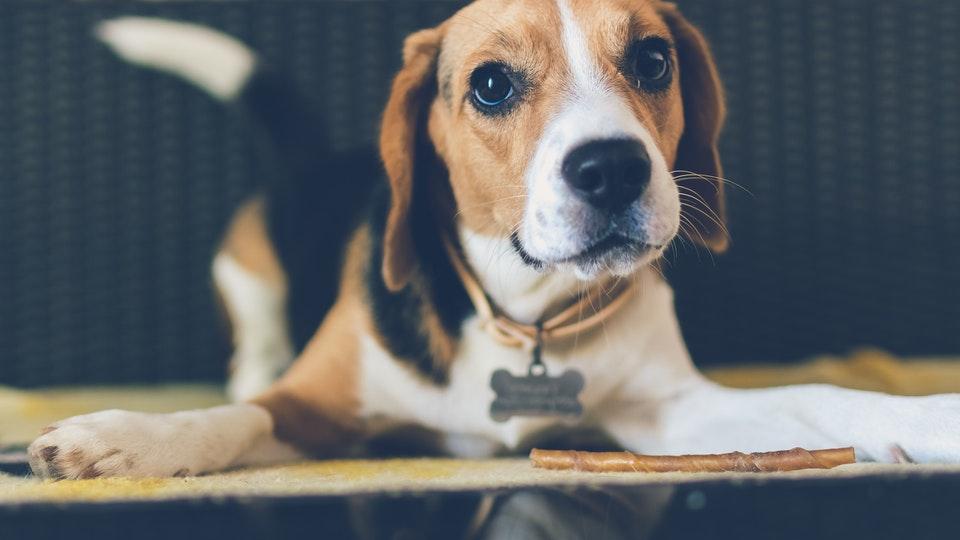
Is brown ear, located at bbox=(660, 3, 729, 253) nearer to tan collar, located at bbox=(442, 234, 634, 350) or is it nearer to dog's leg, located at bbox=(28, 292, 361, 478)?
tan collar, located at bbox=(442, 234, 634, 350)

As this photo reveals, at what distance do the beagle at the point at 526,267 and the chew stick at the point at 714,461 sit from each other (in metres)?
0.13

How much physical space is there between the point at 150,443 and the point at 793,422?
3.65 feet

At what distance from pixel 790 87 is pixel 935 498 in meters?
1.91

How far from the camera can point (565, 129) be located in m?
1.38

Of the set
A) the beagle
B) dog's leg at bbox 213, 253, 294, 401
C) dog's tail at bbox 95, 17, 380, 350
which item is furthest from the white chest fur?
dog's leg at bbox 213, 253, 294, 401

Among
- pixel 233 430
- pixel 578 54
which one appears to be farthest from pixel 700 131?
pixel 233 430

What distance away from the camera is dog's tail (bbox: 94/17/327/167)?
8.03 feet

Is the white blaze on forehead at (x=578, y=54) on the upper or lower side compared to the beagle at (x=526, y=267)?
upper

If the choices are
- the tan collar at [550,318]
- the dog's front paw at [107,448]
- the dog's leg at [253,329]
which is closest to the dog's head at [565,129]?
the tan collar at [550,318]

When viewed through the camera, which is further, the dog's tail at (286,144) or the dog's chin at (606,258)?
the dog's tail at (286,144)

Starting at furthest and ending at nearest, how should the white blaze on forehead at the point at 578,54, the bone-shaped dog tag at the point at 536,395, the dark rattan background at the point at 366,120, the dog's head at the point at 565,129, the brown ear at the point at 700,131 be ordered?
the dark rattan background at the point at 366,120, the brown ear at the point at 700,131, the bone-shaped dog tag at the point at 536,395, the white blaze on forehead at the point at 578,54, the dog's head at the point at 565,129

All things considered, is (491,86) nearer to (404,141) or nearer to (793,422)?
(404,141)

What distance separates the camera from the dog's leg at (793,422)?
129 cm

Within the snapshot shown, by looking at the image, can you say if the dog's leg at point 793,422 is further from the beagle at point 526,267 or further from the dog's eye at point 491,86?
the dog's eye at point 491,86
